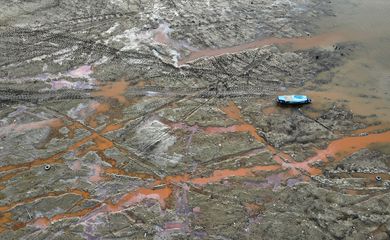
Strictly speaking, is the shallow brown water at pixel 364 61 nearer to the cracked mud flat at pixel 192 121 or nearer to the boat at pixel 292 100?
the cracked mud flat at pixel 192 121

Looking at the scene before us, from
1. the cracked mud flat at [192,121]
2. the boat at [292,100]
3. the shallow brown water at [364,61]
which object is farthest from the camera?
the shallow brown water at [364,61]

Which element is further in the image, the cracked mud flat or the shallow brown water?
the shallow brown water

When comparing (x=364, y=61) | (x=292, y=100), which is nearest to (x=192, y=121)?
(x=292, y=100)

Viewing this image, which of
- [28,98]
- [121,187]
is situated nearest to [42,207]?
[121,187]

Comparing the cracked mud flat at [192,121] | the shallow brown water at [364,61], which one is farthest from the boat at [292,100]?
the shallow brown water at [364,61]

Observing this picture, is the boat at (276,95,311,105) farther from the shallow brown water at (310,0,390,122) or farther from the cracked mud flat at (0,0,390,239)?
the shallow brown water at (310,0,390,122)

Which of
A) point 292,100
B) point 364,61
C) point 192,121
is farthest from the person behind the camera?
point 364,61

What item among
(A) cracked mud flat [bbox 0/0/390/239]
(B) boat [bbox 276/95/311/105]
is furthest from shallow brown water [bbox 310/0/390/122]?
(B) boat [bbox 276/95/311/105]

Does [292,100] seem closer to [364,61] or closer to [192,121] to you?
[192,121]

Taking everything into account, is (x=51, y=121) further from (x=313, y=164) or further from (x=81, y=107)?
(x=313, y=164)
